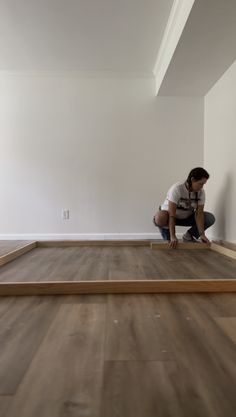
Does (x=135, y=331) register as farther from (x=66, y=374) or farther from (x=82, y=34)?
(x=82, y=34)

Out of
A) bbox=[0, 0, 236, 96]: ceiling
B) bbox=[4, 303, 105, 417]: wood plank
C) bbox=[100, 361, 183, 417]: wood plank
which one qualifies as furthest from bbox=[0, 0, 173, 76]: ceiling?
bbox=[100, 361, 183, 417]: wood plank

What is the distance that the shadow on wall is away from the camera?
3031 millimetres

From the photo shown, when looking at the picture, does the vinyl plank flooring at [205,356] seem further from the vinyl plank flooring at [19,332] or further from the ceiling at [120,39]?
the ceiling at [120,39]

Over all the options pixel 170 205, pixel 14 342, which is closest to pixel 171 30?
pixel 170 205

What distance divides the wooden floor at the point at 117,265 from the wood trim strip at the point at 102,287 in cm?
24

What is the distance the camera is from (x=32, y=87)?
378 cm

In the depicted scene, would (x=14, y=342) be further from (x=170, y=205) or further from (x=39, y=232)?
(x=39, y=232)

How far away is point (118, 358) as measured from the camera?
846mm

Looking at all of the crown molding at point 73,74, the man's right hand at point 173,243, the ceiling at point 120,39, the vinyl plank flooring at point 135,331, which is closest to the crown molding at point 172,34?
the ceiling at point 120,39

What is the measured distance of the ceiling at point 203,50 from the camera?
2145 mm

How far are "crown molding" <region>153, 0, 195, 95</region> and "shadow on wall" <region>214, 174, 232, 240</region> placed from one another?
129 centimetres

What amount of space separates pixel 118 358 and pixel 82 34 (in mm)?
2958

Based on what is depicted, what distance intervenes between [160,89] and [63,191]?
166cm

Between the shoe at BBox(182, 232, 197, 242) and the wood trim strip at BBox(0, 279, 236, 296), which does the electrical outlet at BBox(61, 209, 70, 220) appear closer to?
the shoe at BBox(182, 232, 197, 242)
